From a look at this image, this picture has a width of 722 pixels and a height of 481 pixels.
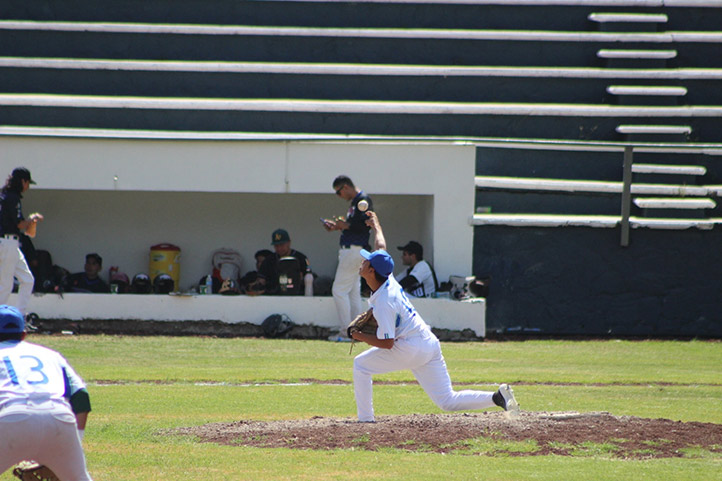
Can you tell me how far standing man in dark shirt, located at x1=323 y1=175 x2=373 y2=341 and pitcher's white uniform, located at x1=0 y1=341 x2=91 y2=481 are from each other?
949cm

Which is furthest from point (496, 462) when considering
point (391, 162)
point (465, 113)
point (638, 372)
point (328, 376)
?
point (465, 113)

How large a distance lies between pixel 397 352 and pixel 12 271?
830 cm

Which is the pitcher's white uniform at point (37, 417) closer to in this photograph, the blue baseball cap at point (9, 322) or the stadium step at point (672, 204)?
the blue baseball cap at point (9, 322)

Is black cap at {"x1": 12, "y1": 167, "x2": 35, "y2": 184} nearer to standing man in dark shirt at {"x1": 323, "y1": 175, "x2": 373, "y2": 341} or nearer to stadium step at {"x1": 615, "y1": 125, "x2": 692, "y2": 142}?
standing man in dark shirt at {"x1": 323, "y1": 175, "x2": 373, "y2": 341}

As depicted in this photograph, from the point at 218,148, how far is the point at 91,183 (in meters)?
2.47

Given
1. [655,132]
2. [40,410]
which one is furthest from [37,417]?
[655,132]

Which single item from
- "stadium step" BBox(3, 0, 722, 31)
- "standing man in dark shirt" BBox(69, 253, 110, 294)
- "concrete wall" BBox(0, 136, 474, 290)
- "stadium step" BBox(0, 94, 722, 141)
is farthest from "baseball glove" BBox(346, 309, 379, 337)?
"stadium step" BBox(3, 0, 722, 31)

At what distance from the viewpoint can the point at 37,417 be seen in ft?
16.4

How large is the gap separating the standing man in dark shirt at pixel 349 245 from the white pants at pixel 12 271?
4685 mm

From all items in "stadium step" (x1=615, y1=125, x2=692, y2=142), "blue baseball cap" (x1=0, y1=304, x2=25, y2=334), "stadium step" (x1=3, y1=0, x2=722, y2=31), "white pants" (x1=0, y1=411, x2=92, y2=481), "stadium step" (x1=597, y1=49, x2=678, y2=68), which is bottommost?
"white pants" (x1=0, y1=411, x2=92, y2=481)

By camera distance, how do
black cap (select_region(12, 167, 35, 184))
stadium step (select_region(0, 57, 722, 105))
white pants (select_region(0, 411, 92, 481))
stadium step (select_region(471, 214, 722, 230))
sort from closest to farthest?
white pants (select_region(0, 411, 92, 481)), black cap (select_region(12, 167, 35, 184)), stadium step (select_region(471, 214, 722, 230)), stadium step (select_region(0, 57, 722, 105))

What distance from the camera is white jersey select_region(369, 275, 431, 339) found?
8078 mm

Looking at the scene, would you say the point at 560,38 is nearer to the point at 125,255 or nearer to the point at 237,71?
the point at 237,71

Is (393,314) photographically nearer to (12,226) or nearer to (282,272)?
(12,226)
